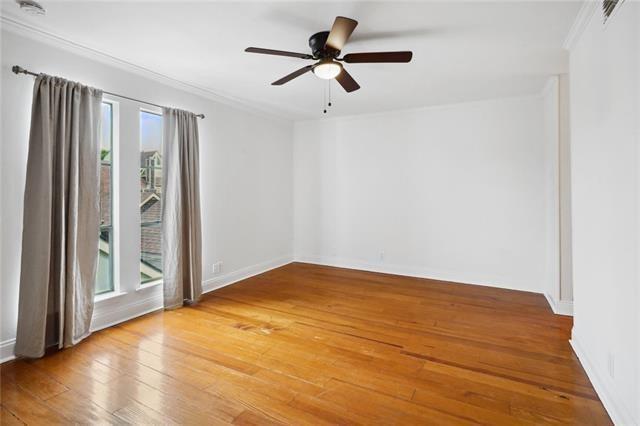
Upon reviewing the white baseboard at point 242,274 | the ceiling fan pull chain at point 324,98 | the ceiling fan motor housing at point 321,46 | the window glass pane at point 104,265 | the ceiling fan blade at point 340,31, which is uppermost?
the ceiling fan pull chain at point 324,98

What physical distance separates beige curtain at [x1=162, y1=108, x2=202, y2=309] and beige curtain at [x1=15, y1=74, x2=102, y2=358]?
0.76 metres

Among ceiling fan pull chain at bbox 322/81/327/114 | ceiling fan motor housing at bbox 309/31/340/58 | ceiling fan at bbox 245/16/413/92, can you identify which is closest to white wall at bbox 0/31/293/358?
ceiling fan pull chain at bbox 322/81/327/114

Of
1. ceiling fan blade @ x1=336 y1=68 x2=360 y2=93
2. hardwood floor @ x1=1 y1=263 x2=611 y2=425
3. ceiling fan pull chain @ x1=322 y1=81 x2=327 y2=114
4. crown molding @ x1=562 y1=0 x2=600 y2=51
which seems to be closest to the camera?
hardwood floor @ x1=1 y1=263 x2=611 y2=425

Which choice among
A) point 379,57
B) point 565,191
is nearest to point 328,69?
point 379,57

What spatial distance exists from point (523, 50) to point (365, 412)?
3.19 meters

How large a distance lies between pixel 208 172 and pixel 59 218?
5.89 ft

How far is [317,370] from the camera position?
2371mm

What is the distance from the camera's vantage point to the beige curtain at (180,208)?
11.8ft

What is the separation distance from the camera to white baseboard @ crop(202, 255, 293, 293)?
4.26 meters

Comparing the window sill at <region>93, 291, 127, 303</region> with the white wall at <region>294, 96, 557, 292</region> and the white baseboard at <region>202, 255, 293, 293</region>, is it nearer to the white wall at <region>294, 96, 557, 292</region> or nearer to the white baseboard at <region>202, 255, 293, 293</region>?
the white baseboard at <region>202, 255, 293, 293</region>

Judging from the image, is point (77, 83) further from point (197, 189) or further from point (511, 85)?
point (511, 85)

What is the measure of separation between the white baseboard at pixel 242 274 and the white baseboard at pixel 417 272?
469 mm

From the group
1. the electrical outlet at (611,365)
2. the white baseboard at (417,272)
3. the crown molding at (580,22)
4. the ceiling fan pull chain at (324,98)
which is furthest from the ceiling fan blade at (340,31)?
the white baseboard at (417,272)

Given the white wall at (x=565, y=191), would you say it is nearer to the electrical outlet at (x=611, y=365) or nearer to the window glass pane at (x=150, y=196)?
the electrical outlet at (x=611, y=365)
